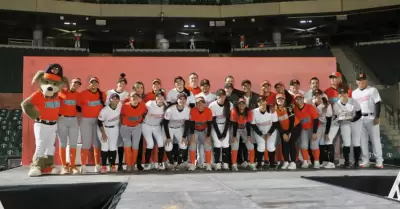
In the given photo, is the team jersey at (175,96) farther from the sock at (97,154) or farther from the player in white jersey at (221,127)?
the sock at (97,154)

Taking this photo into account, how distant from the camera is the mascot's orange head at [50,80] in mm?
6969

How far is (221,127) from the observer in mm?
7625

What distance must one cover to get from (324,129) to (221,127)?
222cm

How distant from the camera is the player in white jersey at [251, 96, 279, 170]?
24.8 feet

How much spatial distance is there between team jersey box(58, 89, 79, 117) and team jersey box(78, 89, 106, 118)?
12cm

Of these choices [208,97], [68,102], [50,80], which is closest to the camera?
[50,80]

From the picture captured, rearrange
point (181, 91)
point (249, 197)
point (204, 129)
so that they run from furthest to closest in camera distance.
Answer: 1. point (181, 91)
2. point (204, 129)
3. point (249, 197)

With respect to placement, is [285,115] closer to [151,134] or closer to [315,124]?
[315,124]

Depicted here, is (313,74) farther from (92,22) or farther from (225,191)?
(92,22)

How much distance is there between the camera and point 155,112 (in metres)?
7.43

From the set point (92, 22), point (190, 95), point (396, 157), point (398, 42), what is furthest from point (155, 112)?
point (92, 22)

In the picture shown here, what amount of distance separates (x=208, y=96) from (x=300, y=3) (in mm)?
19017

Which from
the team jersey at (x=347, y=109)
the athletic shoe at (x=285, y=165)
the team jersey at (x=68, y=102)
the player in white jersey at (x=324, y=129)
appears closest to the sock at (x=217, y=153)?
the athletic shoe at (x=285, y=165)

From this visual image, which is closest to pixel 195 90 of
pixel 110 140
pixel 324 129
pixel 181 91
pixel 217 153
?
pixel 181 91
